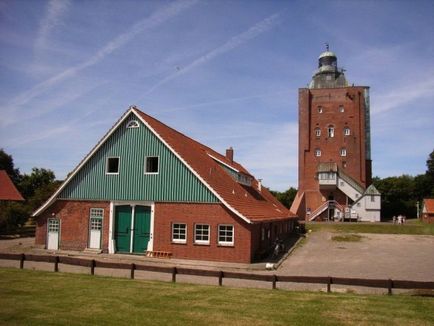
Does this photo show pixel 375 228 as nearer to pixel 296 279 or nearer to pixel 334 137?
pixel 334 137

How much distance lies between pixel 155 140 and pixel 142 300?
1358 centimetres

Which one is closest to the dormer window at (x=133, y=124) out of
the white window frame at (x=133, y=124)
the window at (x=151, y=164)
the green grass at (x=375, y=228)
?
the white window frame at (x=133, y=124)

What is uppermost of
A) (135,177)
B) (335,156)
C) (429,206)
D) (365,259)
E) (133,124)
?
(335,156)

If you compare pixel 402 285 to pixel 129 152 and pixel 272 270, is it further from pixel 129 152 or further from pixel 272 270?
pixel 129 152

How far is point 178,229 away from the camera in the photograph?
22547 millimetres

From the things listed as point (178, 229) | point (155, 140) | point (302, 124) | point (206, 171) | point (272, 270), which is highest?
point (302, 124)

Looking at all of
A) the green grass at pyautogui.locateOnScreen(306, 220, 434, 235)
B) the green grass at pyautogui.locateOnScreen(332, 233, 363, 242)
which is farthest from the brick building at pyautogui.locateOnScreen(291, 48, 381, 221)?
the green grass at pyautogui.locateOnScreen(332, 233, 363, 242)

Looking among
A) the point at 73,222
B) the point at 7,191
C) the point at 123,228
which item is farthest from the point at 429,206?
the point at 7,191

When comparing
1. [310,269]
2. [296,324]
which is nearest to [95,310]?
[296,324]

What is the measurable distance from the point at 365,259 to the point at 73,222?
17912 mm

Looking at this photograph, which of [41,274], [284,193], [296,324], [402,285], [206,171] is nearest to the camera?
[296,324]

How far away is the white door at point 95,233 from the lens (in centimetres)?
2389

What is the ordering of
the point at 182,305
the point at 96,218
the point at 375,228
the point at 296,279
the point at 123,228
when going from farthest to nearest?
the point at 375,228
the point at 96,218
the point at 123,228
the point at 296,279
the point at 182,305

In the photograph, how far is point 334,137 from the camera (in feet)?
207
